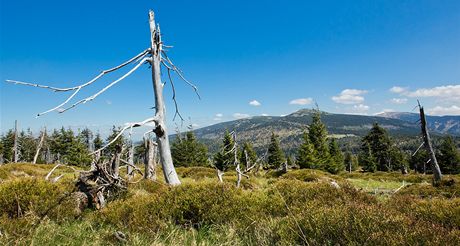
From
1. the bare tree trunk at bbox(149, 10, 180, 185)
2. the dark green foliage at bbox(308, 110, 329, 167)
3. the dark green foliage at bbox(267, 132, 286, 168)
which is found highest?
the bare tree trunk at bbox(149, 10, 180, 185)

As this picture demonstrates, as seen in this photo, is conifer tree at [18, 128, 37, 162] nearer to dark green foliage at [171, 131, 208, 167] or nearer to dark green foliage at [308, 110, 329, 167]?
dark green foliage at [171, 131, 208, 167]

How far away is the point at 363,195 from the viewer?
8.30 m

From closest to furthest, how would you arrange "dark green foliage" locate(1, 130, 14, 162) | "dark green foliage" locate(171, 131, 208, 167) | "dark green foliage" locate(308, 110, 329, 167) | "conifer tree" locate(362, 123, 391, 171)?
"dark green foliage" locate(308, 110, 329, 167) < "conifer tree" locate(362, 123, 391, 171) < "dark green foliage" locate(171, 131, 208, 167) < "dark green foliage" locate(1, 130, 14, 162)

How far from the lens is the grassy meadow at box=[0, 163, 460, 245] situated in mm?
4676

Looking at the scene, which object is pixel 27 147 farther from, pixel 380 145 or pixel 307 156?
pixel 380 145

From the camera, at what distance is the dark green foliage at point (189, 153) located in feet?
224

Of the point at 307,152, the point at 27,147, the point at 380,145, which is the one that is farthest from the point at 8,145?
the point at 380,145

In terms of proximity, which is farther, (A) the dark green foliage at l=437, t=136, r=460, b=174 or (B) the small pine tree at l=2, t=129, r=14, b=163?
(B) the small pine tree at l=2, t=129, r=14, b=163

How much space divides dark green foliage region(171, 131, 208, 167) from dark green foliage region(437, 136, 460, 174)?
49058 millimetres

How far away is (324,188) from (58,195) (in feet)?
21.7

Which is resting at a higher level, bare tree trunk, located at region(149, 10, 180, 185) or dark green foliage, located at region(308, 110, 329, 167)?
bare tree trunk, located at region(149, 10, 180, 185)

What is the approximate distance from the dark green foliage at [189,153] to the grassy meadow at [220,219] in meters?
59.9

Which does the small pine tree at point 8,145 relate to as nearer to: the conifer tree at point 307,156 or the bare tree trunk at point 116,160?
the conifer tree at point 307,156

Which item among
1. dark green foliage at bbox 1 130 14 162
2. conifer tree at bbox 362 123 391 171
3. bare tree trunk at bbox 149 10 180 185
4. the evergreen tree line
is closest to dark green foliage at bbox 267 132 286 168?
the evergreen tree line
